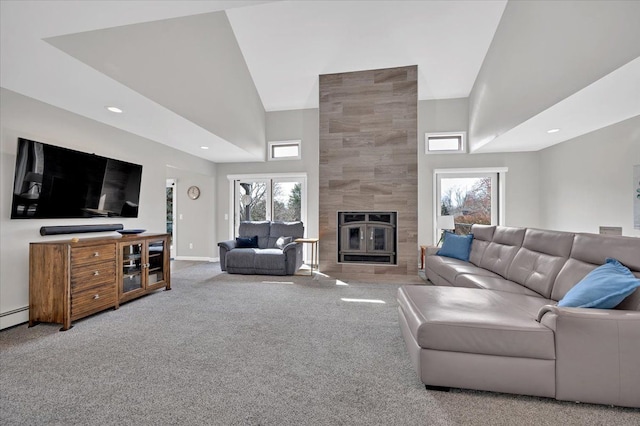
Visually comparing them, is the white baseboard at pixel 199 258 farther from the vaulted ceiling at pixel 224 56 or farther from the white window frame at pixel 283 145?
the white window frame at pixel 283 145

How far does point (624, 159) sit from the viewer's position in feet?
11.9

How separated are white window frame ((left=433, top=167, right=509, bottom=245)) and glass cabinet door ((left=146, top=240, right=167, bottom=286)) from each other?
4997mm

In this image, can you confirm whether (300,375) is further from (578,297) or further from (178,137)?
(178,137)

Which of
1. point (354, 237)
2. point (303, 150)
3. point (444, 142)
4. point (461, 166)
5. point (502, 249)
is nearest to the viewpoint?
point (502, 249)

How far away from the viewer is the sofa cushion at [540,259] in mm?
2486

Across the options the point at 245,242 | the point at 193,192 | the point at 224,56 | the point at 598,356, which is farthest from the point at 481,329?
the point at 193,192

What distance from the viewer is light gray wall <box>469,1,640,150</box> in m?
2.45

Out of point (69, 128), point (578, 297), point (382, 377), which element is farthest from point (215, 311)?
point (578, 297)

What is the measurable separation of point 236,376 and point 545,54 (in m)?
4.71

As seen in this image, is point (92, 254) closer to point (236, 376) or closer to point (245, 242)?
point (236, 376)

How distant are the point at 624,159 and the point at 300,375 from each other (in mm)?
4790

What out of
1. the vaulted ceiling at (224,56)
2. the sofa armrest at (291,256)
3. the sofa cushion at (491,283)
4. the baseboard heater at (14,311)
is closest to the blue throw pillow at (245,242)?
the sofa armrest at (291,256)

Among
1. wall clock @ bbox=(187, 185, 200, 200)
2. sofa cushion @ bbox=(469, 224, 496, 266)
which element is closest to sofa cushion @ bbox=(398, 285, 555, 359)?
sofa cushion @ bbox=(469, 224, 496, 266)

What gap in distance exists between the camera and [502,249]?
3404mm
